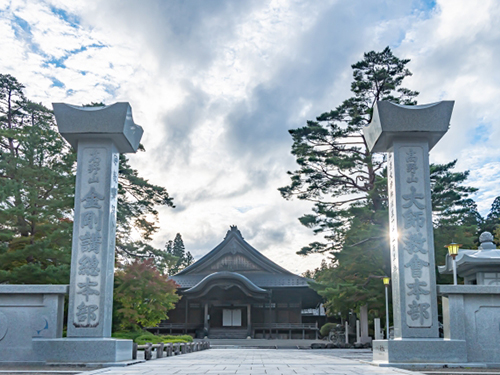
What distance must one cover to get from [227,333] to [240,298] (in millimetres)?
2467

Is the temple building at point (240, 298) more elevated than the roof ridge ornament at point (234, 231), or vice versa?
the roof ridge ornament at point (234, 231)

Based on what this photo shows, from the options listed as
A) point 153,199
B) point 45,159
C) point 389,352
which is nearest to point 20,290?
point 389,352

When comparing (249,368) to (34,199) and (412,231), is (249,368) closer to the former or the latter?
(412,231)

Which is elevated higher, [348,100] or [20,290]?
[348,100]

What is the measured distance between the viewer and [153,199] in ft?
78.5

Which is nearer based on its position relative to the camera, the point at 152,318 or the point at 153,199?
the point at 152,318

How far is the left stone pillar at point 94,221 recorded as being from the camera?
1046cm

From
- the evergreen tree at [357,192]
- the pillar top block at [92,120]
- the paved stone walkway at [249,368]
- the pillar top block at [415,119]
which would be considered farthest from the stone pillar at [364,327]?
the pillar top block at [92,120]

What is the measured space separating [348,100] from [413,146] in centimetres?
1420

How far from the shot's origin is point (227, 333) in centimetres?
3347

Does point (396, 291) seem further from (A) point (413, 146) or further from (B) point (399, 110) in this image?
(B) point (399, 110)

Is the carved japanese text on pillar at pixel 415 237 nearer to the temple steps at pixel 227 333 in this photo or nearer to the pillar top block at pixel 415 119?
the pillar top block at pixel 415 119

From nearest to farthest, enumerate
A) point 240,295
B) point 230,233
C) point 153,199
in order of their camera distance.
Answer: point 153,199 < point 240,295 < point 230,233

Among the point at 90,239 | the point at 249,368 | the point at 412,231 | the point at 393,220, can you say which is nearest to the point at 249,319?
the point at 393,220
